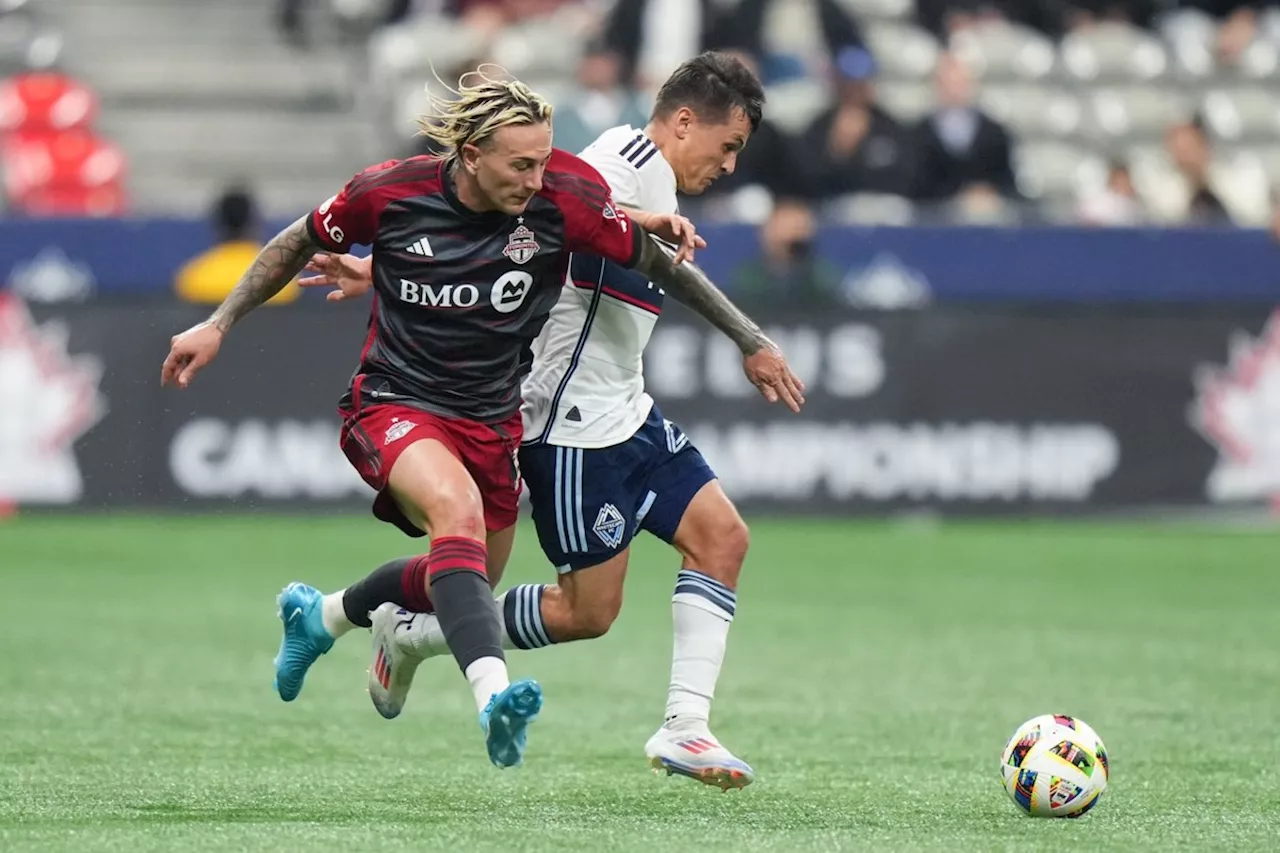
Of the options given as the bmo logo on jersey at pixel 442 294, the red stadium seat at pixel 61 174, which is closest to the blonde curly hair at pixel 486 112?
the bmo logo on jersey at pixel 442 294

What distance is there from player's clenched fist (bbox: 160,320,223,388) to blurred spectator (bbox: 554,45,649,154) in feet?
32.4

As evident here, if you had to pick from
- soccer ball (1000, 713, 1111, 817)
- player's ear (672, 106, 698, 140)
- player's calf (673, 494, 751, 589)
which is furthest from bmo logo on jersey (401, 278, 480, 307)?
soccer ball (1000, 713, 1111, 817)

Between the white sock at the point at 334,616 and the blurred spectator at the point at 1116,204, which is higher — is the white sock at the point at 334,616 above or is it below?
below

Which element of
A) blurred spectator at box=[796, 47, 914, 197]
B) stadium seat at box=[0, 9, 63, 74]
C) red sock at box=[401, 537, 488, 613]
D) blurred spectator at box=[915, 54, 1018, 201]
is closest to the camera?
red sock at box=[401, 537, 488, 613]

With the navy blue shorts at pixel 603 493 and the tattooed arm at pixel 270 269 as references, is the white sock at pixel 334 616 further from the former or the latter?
the tattooed arm at pixel 270 269

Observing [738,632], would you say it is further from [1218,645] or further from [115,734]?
[115,734]

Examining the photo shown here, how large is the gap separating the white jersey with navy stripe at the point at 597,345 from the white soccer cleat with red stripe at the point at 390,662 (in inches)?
30.3

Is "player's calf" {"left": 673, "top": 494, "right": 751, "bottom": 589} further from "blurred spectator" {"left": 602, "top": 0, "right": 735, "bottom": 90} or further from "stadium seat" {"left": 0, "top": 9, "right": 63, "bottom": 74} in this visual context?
"stadium seat" {"left": 0, "top": 9, "right": 63, "bottom": 74}

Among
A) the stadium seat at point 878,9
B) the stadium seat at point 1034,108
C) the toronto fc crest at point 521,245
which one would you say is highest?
the stadium seat at point 878,9

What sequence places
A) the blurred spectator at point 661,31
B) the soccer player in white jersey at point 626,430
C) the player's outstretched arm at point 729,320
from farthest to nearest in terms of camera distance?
the blurred spectator at point 661,31 → the soccer player in white jersey at point 626,430 → the player's outstretched arm at point 729,320

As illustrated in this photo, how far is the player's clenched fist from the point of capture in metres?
6.37

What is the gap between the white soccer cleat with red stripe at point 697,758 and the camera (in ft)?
20.8

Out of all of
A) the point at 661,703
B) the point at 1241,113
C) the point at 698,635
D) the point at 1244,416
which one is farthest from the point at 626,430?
the point at 1241,113

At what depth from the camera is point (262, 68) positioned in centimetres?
1983
